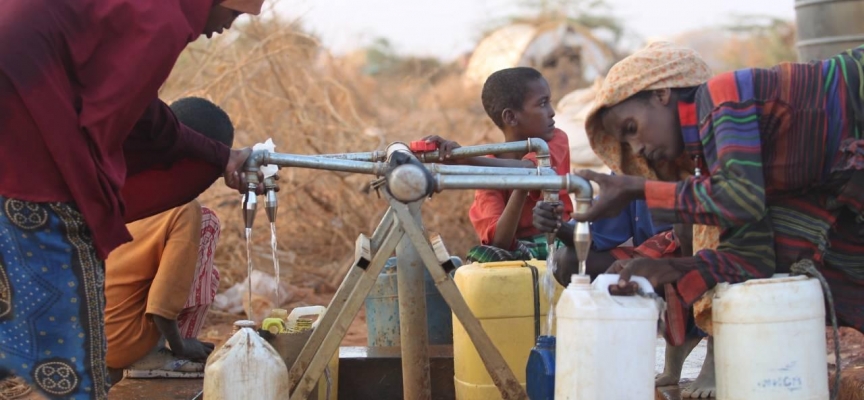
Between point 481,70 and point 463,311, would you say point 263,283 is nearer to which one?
point 463,311

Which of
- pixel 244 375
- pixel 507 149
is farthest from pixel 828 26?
pixel 244 375

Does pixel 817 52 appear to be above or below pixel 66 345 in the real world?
above

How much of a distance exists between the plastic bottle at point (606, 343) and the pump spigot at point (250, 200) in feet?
3.00

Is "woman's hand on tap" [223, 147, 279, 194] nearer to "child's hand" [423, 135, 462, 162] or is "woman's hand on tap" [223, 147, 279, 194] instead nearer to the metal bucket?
"child's hand" [423, 135, 462, 162]

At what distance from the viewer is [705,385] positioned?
3.03 m

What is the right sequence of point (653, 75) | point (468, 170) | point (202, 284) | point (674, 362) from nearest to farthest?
point (653, 75) < point (468, 170) < point (674, 362) < point (202, 284)

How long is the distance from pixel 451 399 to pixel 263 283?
322 centimetres

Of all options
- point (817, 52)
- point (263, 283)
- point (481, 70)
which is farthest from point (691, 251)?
point (481, 70)

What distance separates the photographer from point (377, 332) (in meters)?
3.98

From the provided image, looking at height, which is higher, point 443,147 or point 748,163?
point 443,147

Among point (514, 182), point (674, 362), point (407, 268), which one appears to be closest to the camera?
point (514, 182)

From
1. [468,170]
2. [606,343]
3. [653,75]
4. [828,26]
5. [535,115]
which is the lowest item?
[606,343]

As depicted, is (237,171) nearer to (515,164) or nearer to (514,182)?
(514,182)

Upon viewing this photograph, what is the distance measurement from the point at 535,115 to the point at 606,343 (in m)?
1.97
